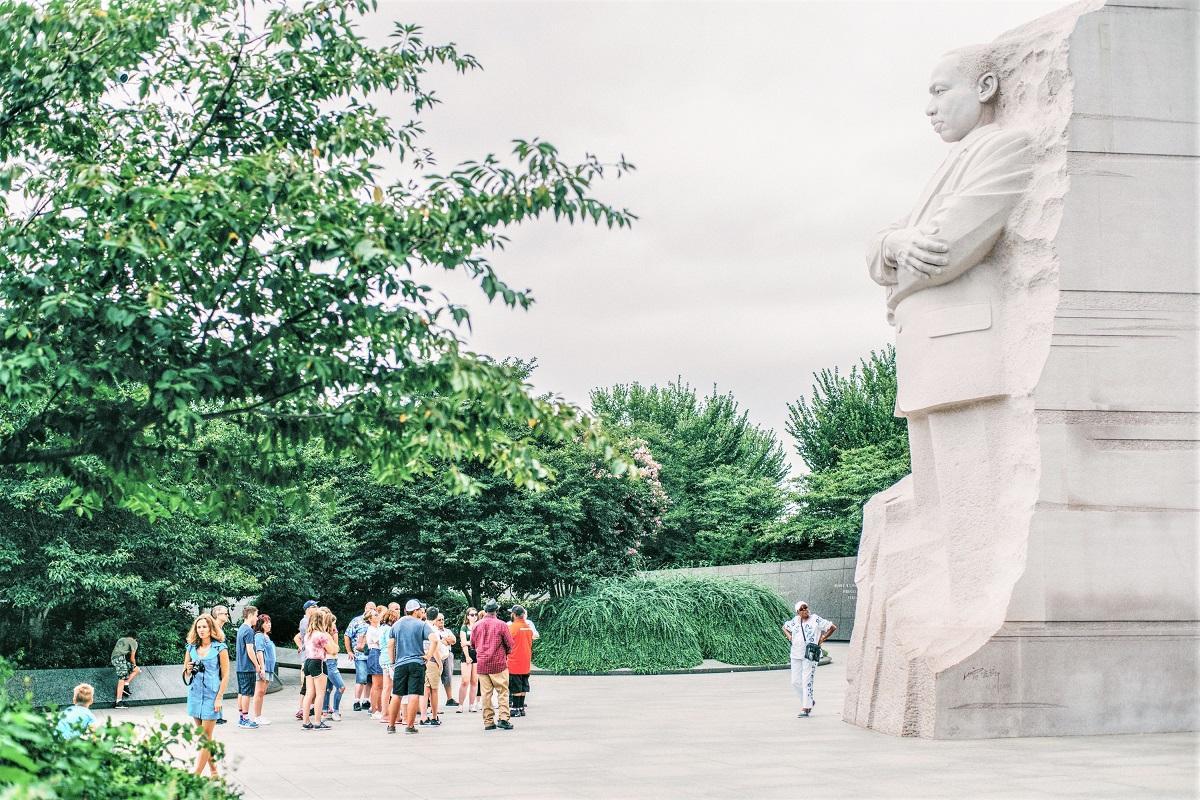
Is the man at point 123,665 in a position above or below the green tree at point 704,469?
below

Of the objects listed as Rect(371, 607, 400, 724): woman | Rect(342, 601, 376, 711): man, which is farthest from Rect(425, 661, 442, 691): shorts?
Rect(342, 601, 376, 711): man

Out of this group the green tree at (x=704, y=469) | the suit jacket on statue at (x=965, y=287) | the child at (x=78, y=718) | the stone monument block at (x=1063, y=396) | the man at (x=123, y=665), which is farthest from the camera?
the green tree at (x=704, y=469)

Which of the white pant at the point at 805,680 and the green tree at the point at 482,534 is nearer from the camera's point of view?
the white pant at the point at 805,680

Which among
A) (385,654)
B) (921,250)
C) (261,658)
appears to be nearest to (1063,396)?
(921,250)

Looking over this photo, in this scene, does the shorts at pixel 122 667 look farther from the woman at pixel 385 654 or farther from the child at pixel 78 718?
the child at pixel 78 718

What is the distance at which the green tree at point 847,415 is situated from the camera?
145 ft

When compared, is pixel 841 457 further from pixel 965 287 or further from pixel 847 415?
pixel 965 287

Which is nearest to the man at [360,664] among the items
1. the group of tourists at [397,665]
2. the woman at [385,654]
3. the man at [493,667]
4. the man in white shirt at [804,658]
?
the group of tourists at [397,665]

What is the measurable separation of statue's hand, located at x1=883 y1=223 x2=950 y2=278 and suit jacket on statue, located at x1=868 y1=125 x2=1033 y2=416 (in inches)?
2.9

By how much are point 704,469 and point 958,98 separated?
38111 millimetres

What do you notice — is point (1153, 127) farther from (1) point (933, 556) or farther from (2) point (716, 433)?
(2) point (716, 433)

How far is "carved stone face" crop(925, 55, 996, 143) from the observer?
1329 centimetres

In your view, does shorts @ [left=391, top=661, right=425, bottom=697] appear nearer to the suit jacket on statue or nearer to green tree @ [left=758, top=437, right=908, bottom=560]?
the suit jacket on statue

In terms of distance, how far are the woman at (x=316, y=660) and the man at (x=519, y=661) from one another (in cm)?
240
